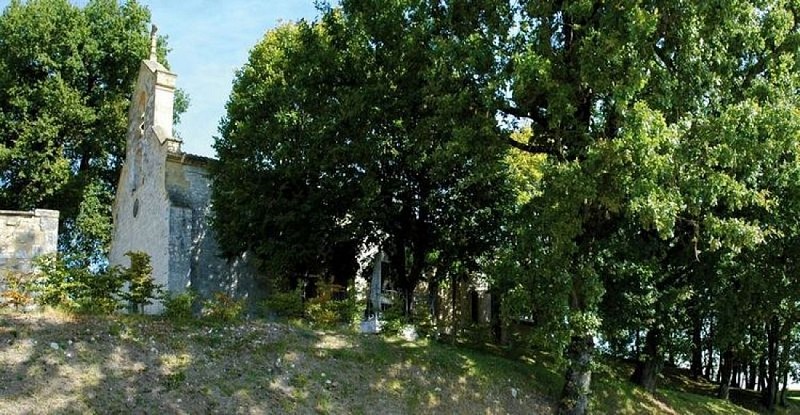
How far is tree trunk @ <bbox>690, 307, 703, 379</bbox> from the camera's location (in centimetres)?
2134

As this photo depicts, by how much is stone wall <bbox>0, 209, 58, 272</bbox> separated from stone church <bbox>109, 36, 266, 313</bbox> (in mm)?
4985

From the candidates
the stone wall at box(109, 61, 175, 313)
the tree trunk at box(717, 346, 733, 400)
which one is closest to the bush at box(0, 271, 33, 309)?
the stone wall at box(109, 61, 175, 313)

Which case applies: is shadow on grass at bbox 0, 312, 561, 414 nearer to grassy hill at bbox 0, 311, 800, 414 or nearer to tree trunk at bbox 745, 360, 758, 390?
grassy hill at bbox 0, 311, 800, 414

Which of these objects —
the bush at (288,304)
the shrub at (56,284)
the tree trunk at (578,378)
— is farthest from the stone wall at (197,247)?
the tree trunk at (578,378)

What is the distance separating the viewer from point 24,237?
18500 millimetres

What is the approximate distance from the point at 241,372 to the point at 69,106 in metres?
22.7

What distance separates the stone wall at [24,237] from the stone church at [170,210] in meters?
4.98

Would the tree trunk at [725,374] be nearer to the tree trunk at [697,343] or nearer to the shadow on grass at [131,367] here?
the tree trunk at [697,343]

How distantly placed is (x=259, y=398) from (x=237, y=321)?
2.89m

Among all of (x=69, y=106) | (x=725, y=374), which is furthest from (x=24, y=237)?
(x=725, y=374)

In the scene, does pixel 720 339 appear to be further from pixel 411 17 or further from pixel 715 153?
pixel 411 17

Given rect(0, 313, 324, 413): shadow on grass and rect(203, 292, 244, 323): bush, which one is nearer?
rect(0, 313, 324, 413): shadow on grass

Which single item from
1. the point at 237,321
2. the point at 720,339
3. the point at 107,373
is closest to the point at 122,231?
the point at 237,321

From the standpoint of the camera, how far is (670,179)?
12734mm
